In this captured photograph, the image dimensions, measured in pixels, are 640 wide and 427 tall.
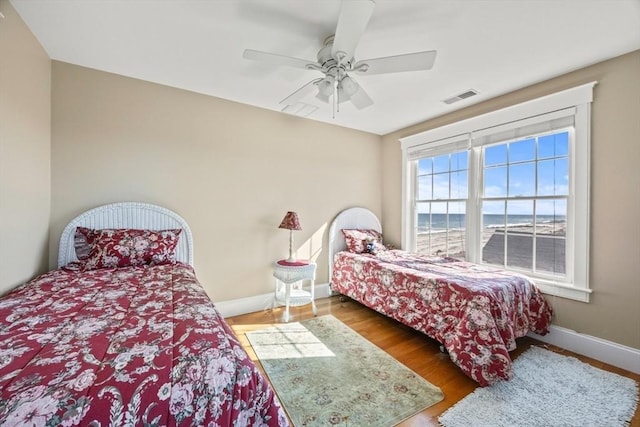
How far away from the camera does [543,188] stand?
8.90 feet

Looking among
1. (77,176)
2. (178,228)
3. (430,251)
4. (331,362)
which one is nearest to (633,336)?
(430,251)

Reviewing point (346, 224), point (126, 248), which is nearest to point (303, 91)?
point (126, 248)

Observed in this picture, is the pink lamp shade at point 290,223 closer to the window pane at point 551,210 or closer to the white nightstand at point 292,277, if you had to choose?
the white nightstand at point 292,277

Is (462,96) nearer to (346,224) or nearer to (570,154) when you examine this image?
(570,154)

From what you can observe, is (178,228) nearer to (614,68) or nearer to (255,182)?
(255,182)

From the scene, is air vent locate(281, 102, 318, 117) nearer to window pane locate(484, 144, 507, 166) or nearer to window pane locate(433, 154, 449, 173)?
window pane locate(433, 154, 449, 173)

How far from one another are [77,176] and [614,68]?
482 centimetres

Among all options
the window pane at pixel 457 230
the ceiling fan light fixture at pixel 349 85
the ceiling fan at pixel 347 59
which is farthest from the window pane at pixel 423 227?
the ceiling fan light fixture at pixel 349 85

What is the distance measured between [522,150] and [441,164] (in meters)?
0.97

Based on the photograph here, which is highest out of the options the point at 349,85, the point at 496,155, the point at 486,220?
the point at 349,85

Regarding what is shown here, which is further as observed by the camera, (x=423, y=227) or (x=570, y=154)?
(x=423, y=227)

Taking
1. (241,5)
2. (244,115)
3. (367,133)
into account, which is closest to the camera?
(241,5)

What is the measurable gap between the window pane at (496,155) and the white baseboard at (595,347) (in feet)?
5.84

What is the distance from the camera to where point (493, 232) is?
10.1 ft
